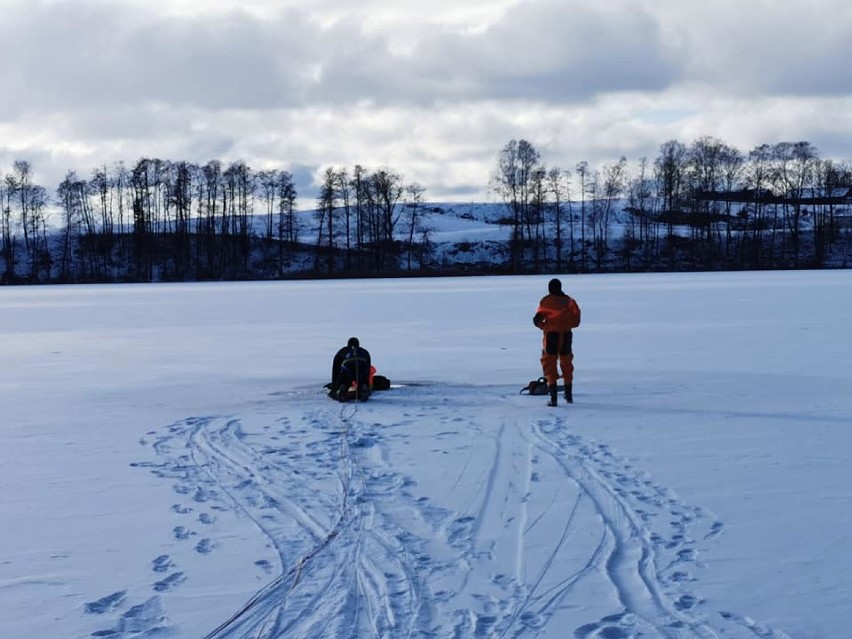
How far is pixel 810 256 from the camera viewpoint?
249 feet

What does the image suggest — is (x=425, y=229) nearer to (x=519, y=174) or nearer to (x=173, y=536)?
(x=519, y=174)

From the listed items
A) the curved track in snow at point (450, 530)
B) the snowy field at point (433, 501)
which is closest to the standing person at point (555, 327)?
the snowy field at point (433, 501)

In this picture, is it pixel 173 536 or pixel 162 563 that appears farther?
pixel 173 536

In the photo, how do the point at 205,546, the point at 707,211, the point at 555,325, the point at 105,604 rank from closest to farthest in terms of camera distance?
the point at 105,604
the point at 205,546
the point at 555,325
the point at 707,211

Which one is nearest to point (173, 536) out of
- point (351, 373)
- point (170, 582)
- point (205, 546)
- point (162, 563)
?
point (205, 546)

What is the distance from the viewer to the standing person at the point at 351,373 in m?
12.0

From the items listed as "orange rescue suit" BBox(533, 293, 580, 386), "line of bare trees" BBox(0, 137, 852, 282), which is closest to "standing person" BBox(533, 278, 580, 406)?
"orange rescue suit" BBox(533, 293, 580, 386)

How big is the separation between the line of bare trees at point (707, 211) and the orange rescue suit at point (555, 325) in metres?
63.1

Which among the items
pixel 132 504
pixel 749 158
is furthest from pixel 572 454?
pixel 749 158

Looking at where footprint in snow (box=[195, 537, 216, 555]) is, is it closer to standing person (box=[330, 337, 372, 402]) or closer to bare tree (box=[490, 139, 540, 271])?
standing person (box=[330, 337, 372, 402])

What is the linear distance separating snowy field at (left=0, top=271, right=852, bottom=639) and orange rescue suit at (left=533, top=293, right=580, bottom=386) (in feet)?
1.90

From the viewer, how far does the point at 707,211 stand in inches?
3009

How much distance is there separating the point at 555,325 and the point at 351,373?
272 centimetres

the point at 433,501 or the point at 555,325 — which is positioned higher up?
the point at 555,325
